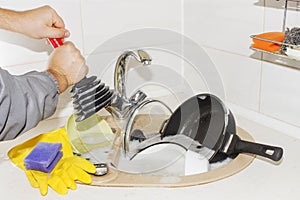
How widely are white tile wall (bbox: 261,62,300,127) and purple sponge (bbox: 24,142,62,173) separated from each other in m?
0.55

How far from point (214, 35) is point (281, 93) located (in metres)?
0.29

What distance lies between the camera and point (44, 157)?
945 mm

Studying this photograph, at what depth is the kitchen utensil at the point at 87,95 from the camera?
3.33ft

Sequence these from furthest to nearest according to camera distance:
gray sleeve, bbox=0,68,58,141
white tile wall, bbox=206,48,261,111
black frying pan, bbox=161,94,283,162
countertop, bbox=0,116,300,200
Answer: white tile wall, bbox=206,48,261,111
black frying pan, bbox=161,94,283,162
countertop, bbox=0,116,300,200
gray sleeve, bbox=0,68,58,141

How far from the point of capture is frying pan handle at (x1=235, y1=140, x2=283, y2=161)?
963 millimetres

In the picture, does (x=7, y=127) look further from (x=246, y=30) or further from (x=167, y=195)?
(x=246, y=30)

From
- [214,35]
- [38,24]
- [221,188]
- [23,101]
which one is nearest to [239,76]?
[214,35]

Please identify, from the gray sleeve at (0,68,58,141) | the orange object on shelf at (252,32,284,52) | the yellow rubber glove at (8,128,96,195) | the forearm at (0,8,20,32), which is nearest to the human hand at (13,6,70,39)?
the forearm at (0,8,20,32)

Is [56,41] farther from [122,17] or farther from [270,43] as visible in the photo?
[270,43]

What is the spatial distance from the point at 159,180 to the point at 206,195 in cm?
10

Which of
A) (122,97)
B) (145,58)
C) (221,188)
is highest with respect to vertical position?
(145,58)

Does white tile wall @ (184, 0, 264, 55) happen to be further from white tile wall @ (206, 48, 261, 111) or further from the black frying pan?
the black frying pan

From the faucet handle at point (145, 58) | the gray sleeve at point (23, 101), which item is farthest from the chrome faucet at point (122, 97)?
the gray sleeve at point (23, 101)

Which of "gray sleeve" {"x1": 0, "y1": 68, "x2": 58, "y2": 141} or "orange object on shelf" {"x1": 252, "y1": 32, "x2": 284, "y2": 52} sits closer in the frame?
"gray sleeve" {"x1": 0, "y1": 68, "x2": 58, "y2": 141}
